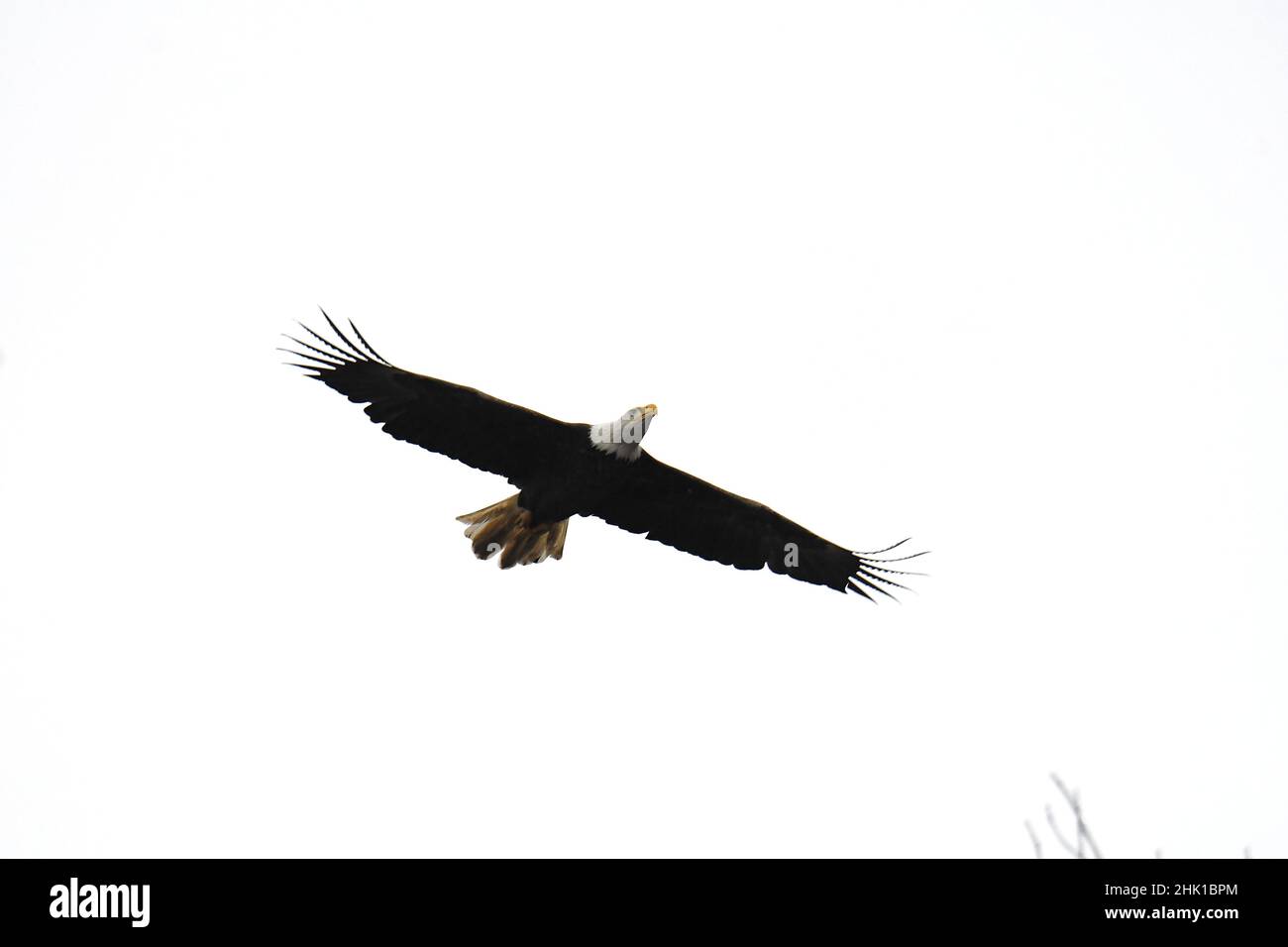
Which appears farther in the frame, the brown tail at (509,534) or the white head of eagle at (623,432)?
the brown tail at (509,534)

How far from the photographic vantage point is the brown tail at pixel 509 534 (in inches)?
401

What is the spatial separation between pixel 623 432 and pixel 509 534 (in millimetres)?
1322

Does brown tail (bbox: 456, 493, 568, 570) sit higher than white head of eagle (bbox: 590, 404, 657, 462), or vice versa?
white head of eagle (bbox: 590, 404, 657, 462)

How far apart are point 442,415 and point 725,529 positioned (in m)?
2.21

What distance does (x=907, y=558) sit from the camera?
1056cm

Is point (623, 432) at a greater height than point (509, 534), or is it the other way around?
point (623, 432)

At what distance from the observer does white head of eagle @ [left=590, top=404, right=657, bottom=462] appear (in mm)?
9484

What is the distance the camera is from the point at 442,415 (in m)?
9.54

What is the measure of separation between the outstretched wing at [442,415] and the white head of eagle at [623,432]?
13cm

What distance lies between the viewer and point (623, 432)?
948 cm

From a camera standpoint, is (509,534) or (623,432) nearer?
(623,432)

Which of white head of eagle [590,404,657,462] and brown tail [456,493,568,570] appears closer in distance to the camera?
white head of eagle [590,404,657,462]
